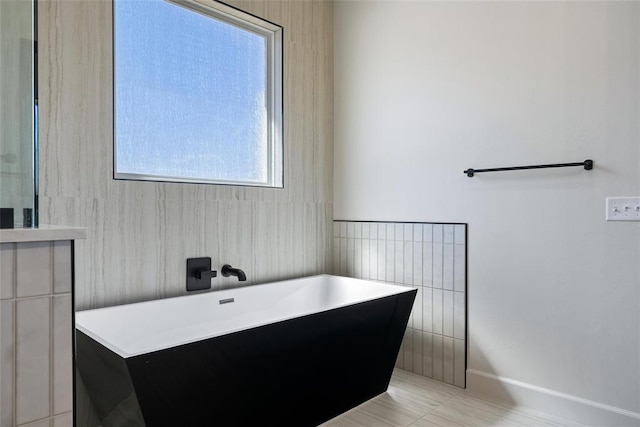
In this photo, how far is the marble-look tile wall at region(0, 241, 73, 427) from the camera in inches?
39.3

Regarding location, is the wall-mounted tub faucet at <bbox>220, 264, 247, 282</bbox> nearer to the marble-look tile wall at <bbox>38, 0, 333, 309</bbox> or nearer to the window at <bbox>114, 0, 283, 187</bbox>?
the marble-look tile wall at <bbox>38, 0, 333, 309</bbox>

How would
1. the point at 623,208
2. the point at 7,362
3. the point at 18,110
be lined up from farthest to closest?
the point at 623,208
the point at 18,110
the point at 7,362

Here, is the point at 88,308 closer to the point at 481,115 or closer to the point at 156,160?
the point at 156,160

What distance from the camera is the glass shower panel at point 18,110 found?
1132 millimetres

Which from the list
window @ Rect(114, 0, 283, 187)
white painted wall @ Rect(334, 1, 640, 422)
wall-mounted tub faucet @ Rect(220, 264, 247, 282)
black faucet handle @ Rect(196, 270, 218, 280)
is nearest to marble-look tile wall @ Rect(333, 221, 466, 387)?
white painted wall @ Rect(334, 1, 640, 422)

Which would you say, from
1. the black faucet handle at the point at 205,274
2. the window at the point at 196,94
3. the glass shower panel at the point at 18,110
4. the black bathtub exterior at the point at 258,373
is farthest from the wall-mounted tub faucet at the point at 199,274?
the glass shower panel at the point at 18,110

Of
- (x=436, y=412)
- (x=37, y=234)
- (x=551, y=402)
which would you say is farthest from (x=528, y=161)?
(x=37, y=234)

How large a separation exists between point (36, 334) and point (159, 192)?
1.34m

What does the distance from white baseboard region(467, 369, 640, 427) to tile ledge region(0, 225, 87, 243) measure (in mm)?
2284

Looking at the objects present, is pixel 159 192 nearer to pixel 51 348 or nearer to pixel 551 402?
pixel 51 348

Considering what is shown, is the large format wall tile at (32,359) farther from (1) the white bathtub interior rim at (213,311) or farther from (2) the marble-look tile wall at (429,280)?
(2) the marble-look tile wall at (429,280)

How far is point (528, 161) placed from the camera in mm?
2270

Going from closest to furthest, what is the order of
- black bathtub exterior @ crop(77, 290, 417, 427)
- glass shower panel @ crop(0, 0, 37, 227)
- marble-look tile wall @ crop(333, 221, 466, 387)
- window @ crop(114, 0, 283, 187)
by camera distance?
glass shower panel @ crop(0, 0, 37, 227)
black bathtub exterior @ crop(77, 290, 417, 427)
window @ crop(114, 0, 283, 187)
marble-look tile wall @ crop(333, 221, 466, 387)

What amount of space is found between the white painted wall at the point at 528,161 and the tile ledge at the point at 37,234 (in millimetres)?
2106
